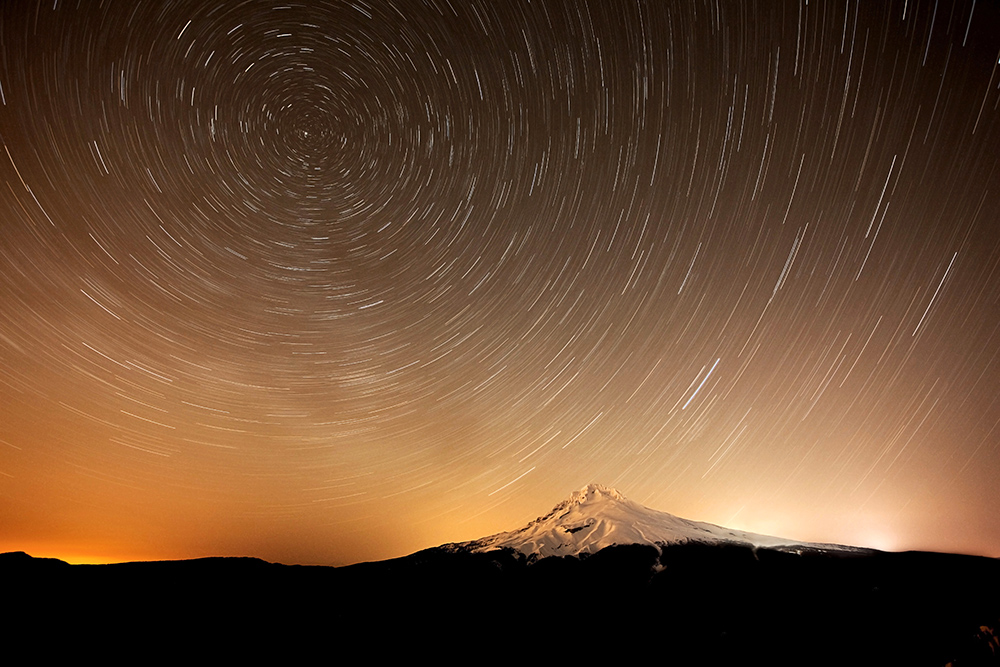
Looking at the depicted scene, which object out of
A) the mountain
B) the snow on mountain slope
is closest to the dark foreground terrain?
the mountain

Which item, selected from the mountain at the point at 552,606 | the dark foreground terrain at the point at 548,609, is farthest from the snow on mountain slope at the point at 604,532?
the dark foreground terrain at the point at 548,609

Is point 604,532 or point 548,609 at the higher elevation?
point 604,532

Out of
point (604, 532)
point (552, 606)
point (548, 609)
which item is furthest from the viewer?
point (604, 532)

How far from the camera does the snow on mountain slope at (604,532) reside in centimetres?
3017

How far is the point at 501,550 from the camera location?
102ft

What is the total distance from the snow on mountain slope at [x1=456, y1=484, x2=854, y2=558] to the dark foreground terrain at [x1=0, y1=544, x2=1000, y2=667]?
74.5 inches

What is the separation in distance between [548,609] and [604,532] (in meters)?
11.8

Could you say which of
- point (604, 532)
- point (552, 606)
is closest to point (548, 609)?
point (552, 606)

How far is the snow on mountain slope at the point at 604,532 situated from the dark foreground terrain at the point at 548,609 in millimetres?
1891

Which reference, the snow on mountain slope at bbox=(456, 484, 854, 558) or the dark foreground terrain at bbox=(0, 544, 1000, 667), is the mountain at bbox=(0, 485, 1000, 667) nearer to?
the dark foreground terrain at bbox=(0, 544, 1000, 667)

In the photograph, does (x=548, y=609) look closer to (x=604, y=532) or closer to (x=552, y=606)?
(x=552, y=606)

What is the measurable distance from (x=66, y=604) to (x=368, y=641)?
1381 centimetres

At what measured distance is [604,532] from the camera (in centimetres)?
3209

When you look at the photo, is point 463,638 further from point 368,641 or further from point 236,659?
point 236,659
